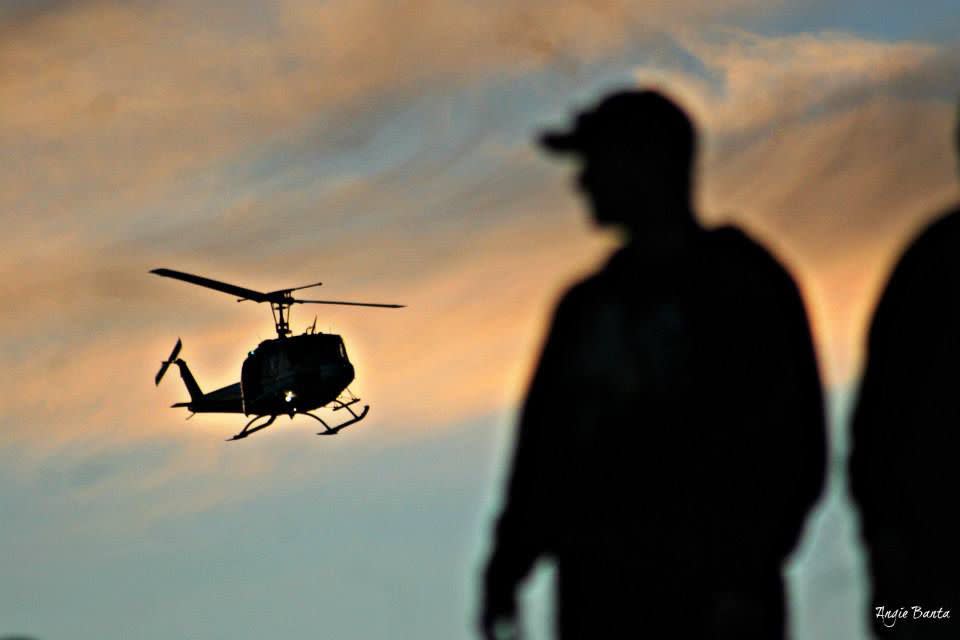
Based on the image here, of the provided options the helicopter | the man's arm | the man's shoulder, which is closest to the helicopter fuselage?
the helicopter

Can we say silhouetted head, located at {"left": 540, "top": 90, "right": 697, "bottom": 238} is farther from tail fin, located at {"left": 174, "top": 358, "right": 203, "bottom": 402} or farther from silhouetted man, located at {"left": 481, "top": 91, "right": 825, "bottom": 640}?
tail fin, located at {"left": 174, "top": 358, "right": 203, "bottom": 402}

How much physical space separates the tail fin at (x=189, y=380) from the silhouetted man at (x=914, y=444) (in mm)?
57514

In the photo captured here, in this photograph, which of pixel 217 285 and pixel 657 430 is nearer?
pixel 657 430

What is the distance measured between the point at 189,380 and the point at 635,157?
60.8m

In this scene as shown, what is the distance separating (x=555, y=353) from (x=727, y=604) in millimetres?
878

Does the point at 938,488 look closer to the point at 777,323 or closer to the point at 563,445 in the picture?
the point at 777,323

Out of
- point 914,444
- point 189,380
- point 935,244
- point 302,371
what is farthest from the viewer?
point 189,380

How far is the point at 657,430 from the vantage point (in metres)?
4.86

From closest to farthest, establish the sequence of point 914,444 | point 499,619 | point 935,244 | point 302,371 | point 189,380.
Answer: point 499,619 → point 914,444 → point 935,244 → point 302,371 → point 189,380

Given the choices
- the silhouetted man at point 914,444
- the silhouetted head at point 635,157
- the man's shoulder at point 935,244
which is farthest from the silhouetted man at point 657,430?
the man's shoulder at point 935,244

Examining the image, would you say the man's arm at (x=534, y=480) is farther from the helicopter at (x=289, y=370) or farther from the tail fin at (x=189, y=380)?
the tail fin at (x=189, y=380)

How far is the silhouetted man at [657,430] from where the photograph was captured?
484cm

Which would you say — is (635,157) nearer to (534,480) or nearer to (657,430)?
(657,430)

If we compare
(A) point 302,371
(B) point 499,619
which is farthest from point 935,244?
(A) point 302,371
